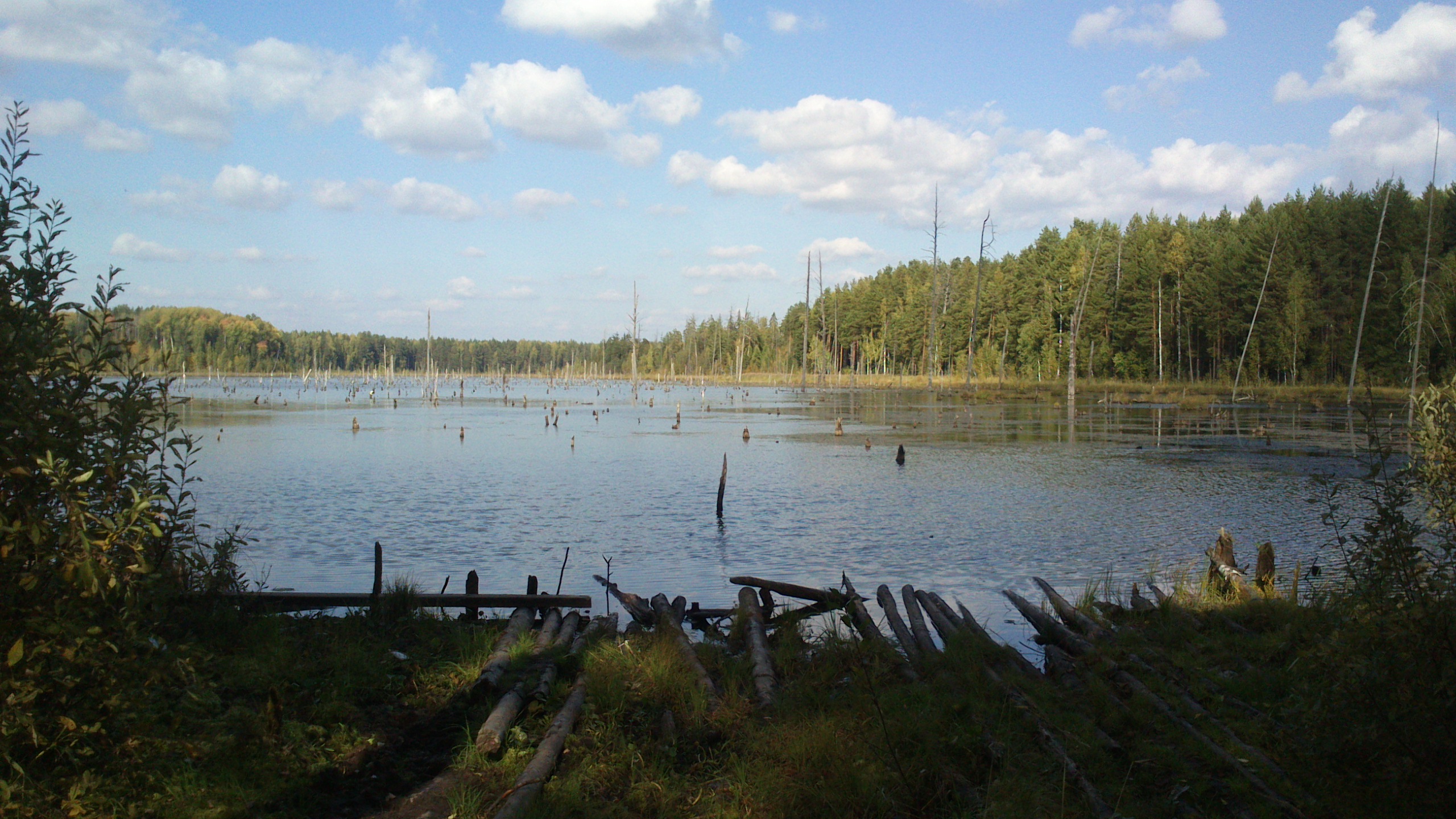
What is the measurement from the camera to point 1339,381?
66875mm

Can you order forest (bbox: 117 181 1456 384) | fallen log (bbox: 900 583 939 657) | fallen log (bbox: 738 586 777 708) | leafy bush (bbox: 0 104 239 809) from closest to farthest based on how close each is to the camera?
leafy bush (bbox: 0 104 239 809)
fallen log (bbox: 738 586 777 708)
fallen log (bbox: 900 583 939 657)
forest (bbox: 117 181 1456 384)

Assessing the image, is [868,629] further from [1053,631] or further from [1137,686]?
Answer: [1137,686]

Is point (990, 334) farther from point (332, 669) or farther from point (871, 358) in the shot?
point (332, 669)

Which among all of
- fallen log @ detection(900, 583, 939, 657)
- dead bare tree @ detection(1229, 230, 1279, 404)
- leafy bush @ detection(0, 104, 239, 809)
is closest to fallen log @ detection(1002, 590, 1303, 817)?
fallen log @ detection(900, 583, 939, 657)

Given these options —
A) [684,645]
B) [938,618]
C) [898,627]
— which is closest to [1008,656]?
[898,627]

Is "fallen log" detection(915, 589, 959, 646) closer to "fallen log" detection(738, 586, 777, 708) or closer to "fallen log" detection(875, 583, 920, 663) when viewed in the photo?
"fallen log" detection(875, 583, 920, 663)

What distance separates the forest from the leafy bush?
37351mm

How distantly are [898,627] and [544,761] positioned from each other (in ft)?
16.3

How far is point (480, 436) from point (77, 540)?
140ft

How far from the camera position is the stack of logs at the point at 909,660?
18.4ft

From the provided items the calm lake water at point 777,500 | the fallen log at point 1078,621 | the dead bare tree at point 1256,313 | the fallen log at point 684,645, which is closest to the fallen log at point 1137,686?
the fallen log at point 1078,621

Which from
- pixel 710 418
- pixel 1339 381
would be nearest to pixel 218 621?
pixel 710 418

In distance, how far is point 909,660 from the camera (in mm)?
8648

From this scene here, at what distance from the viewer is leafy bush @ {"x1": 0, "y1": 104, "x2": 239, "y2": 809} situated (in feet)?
13.3
